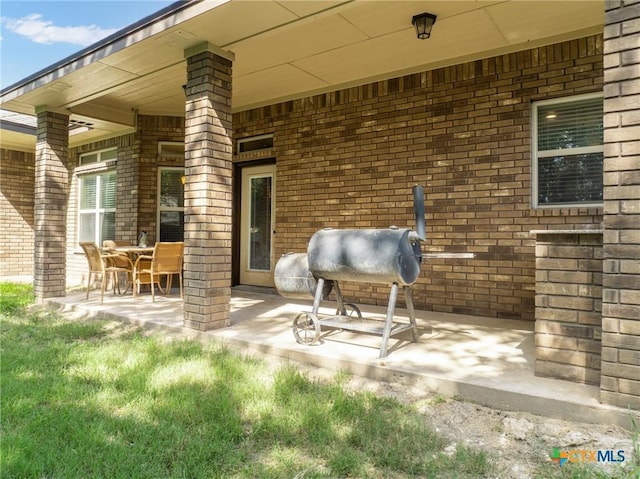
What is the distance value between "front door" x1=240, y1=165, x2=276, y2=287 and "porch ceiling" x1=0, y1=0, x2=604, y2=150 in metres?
1.39

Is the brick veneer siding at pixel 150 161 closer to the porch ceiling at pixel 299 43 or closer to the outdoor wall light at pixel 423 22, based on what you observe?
the porch ceiling at pixel 299 43

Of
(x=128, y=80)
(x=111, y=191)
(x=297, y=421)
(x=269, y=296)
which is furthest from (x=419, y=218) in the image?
(x=111, y=191)

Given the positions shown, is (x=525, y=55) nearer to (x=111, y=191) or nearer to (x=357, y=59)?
(x=357, y=59)

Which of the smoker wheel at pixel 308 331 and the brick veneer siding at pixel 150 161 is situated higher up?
the brick veneer siding at pixel 150 161

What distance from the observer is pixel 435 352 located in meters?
3.47

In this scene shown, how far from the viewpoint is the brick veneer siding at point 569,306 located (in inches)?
102

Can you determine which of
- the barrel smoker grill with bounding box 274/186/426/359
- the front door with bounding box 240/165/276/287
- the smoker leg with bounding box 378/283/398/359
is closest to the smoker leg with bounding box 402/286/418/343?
the barrel smoker grill with bounding box 274/186/426/359

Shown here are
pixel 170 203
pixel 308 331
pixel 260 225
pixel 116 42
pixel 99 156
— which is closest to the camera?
pixel 308 331

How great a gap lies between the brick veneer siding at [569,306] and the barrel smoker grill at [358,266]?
38.7 inches

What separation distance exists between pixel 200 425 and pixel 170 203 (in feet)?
20.5

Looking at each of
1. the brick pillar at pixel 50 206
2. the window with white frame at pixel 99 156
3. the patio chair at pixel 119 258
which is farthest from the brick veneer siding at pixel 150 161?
the brick pillar at pixel 50 206

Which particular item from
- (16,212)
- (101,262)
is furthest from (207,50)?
(16,212)

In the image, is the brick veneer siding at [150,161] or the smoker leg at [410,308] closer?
the smoker leg at [410,308]

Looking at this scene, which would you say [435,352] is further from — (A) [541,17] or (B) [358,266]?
(A) [541,17]
